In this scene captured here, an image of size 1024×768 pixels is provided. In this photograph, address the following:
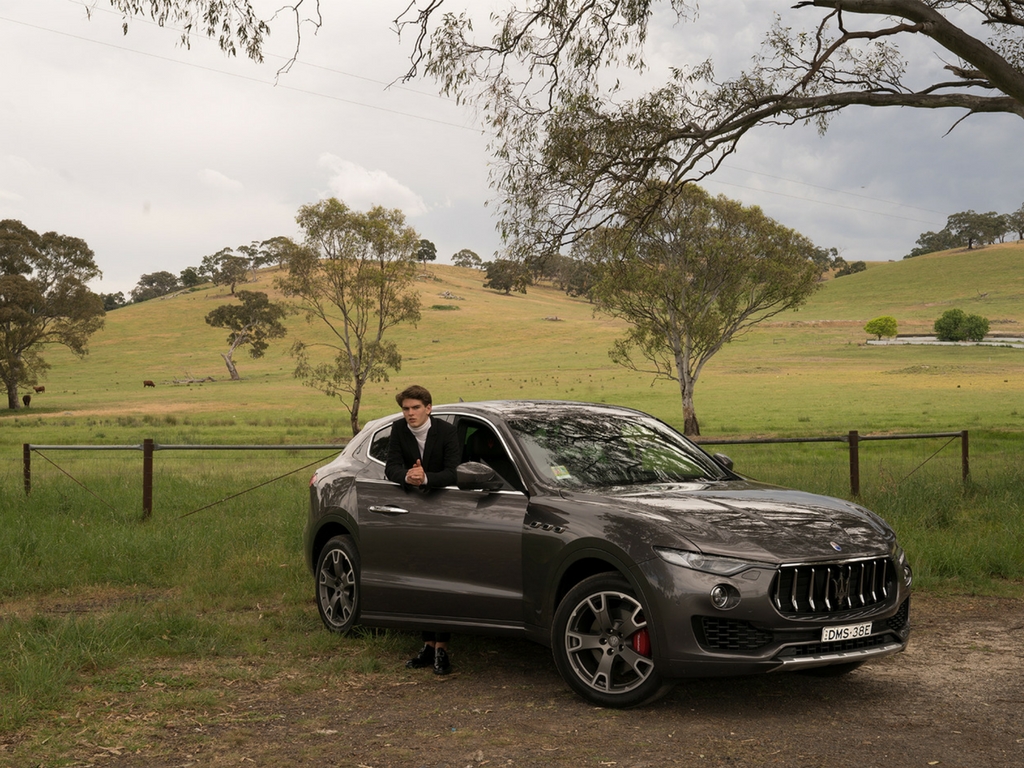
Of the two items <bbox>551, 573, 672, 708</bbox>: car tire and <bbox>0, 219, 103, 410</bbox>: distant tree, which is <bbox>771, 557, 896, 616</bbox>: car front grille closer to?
<bbox>551, 573, 672, 708</bbox>: car tire

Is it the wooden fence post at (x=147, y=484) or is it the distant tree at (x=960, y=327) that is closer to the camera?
the wooden fence post at (x=147, y=484)

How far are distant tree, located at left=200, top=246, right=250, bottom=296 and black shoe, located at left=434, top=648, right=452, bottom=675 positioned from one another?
13392cm

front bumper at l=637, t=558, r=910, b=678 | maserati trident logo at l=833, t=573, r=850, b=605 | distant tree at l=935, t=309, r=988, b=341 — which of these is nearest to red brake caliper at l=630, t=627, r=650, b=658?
front bumper at l=637, t=558, r=910, b=678

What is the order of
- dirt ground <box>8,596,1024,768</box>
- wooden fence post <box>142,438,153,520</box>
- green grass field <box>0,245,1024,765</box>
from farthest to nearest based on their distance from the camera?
1. wooden fence post <box>142,438,153,520</box>
2. green grass field <box>0,245,1024,765</box>
3. dirt ground <box>8,596,1024,768</box>

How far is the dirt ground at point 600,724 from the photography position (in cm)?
477

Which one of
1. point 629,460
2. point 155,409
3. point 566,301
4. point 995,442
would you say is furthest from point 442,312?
point 629,460

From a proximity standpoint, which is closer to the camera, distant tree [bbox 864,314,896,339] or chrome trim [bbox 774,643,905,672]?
chrome trim [bbox 774,643,905,672]

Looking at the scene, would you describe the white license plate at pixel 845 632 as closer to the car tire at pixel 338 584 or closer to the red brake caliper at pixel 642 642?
the red brake caliper at pixel 642 642

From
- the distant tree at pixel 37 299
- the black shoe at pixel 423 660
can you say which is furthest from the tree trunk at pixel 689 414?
the distant tree at pixel 37 299

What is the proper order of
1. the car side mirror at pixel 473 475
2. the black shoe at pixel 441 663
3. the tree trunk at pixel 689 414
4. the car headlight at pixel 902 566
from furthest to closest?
the tree trunk at pixel 689 414
the black shoe at pixel 441 663
the car side mirror at pixel 473 475
the car headlight at pixel 902 566

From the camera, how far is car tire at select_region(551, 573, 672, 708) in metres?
5.41

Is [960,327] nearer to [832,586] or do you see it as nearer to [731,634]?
[832,586]

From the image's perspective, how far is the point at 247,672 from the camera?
6.52 metres

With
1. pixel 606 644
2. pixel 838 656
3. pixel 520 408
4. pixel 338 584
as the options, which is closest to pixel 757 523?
pixel 838 656
